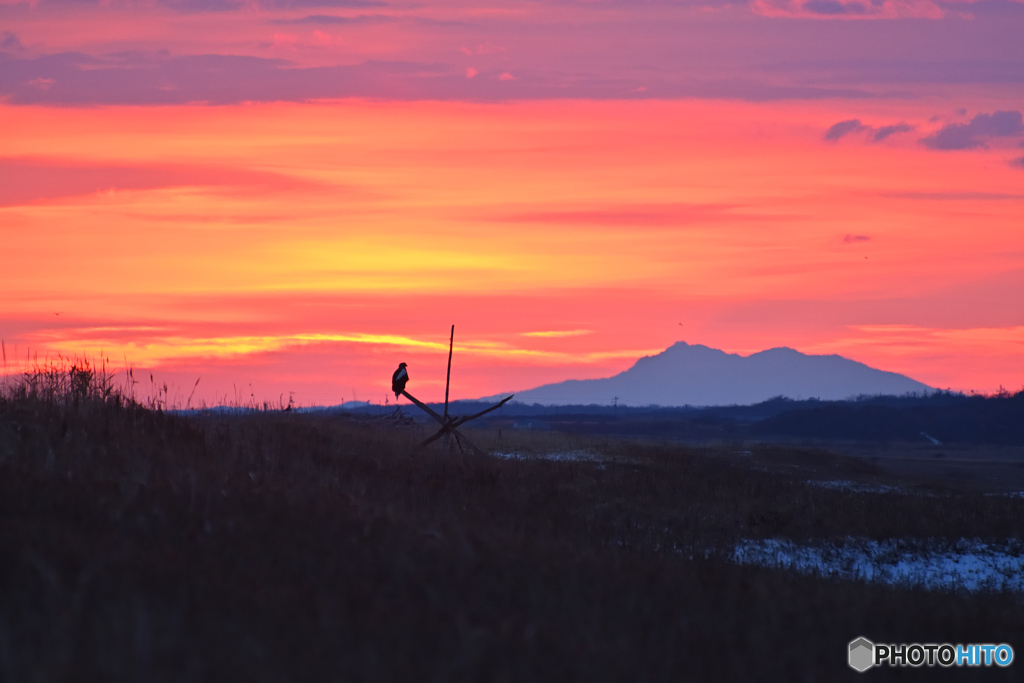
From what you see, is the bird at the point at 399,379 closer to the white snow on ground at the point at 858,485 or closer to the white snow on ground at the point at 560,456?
the white snow on ground at the point at 560,456

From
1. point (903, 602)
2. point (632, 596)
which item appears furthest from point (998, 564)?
point (632, 596)

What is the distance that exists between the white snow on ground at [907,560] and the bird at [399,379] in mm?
16684

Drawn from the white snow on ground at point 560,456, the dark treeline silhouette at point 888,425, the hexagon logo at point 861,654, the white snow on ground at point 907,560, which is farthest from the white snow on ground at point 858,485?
the dark treeline silhouette at point 888,425

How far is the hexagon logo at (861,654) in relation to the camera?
7896 mm

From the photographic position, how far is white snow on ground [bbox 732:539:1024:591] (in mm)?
18125

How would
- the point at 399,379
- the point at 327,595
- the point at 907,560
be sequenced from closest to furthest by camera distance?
the point at 327,595 → the point at 907,560 → the point at 399,379

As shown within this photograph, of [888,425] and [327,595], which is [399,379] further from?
[888,425]

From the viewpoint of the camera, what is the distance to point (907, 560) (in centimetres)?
1925

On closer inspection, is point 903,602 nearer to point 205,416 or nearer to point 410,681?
point 410,681

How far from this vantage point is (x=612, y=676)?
6.74m

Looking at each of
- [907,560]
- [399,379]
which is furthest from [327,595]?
[399,379]

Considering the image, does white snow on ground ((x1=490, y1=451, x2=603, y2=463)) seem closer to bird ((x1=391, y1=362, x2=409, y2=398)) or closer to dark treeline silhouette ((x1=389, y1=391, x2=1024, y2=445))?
bird ((x1=391, y1=362, x2=409, y2=398))

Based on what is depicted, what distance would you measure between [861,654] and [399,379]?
2658 centimetres

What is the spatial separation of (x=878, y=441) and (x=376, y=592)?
123 meters
